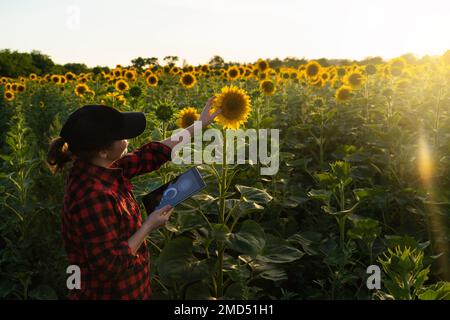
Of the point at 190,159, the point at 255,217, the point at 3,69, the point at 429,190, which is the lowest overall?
the point at 255,217

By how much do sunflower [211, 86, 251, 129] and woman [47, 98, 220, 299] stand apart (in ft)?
2.15

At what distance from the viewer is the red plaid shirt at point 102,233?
1923 mm

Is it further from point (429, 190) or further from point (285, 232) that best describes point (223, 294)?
point (429, 190)

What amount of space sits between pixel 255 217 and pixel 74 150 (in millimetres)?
2097

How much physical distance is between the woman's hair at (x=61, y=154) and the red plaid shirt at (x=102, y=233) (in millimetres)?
39

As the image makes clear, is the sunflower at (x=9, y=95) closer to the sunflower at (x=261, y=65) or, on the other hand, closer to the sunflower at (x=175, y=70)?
the sunflower at (x=175, y=70)

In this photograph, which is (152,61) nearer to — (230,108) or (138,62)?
(138,62)

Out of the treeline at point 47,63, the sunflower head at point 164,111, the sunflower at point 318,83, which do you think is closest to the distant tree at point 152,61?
the treeline at point 47,63

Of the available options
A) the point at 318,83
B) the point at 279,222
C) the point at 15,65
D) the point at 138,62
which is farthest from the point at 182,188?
the point at 15,65

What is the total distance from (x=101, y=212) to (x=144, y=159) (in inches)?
27.9

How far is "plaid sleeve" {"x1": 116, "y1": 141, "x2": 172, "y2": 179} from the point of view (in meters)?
2.55

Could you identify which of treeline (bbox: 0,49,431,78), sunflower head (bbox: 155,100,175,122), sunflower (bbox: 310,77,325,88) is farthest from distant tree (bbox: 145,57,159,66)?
sunflower head (bbox: 155,100,175,122)

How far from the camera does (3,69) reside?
57.9 ft
